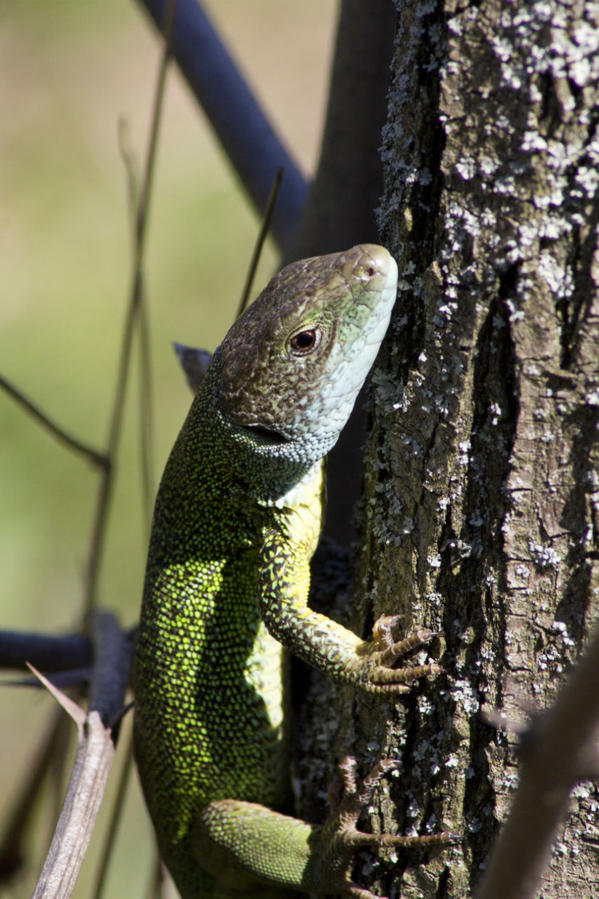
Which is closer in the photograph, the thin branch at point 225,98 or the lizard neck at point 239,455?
the lizard neck at point 239,455

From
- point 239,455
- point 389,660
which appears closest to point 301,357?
point 239,455

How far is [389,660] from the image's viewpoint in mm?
2139

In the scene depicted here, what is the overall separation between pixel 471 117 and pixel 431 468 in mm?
784

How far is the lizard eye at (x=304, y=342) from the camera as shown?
100.0 inches

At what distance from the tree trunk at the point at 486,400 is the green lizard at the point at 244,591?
17.2 inches

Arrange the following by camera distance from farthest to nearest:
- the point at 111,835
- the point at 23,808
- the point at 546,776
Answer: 1. the point at 23,808
2. the point at 111,835
3. the point at 546,776

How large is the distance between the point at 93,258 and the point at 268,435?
6357 millimetres

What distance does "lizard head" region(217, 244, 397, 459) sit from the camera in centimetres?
246

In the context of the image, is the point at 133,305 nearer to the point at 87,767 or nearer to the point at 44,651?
the point at 44,651

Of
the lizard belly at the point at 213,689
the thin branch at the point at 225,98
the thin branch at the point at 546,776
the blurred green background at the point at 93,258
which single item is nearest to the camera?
the thin branch at the point at 546,776

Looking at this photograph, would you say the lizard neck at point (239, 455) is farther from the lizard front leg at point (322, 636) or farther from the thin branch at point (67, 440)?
the thin branch at point (67, 440)

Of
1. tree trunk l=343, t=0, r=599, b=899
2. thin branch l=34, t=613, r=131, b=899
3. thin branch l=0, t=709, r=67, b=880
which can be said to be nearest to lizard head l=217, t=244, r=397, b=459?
tree trunk l=343, t=0, r=599, b=899

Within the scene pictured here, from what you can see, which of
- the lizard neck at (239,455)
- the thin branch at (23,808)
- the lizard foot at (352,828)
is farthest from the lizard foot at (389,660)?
the thin branch at (23,808)

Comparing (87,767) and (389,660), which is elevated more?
(389,660)
